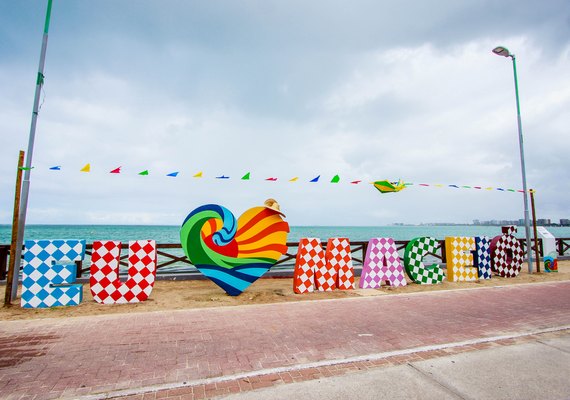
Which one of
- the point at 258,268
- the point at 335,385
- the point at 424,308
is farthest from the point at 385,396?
the point at 258,268

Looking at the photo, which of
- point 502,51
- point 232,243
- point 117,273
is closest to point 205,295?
point 232,243

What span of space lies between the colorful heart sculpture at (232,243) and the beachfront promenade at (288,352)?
1.56 metres

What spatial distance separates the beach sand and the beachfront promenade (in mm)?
808

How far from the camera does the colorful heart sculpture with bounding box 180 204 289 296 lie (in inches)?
339

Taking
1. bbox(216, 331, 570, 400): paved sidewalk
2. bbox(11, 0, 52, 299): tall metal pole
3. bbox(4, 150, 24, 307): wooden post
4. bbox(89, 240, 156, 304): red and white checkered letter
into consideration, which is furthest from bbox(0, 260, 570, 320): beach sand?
bbox(216, 331, 570, 400): paved sidewalk

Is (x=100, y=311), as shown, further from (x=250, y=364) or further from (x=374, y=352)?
(x=374, y=352)

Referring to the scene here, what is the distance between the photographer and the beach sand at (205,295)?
279 inches

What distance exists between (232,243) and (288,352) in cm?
448

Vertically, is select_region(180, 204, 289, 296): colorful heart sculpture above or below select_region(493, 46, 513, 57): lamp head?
below

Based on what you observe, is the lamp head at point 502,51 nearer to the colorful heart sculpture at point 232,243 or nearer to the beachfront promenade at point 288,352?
the beachfront promenade at point 288,352

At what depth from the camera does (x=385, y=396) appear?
348 cm

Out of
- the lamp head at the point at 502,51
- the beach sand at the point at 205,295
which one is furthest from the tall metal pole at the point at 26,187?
the lamp head at the point at 502,51

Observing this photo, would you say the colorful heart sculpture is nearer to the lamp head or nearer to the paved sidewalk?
the paved sidewalk

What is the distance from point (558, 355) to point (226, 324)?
520 centimetres
